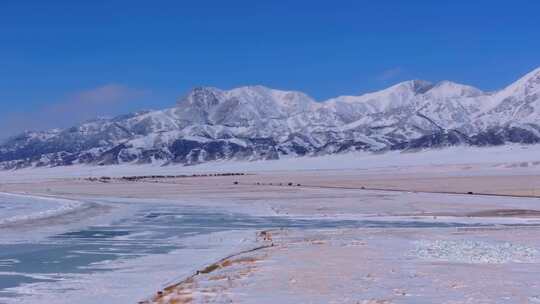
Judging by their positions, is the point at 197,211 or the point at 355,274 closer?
the point at 355,274

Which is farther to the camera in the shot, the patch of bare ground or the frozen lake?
the frozen lake

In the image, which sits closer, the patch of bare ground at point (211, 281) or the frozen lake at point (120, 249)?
the patch of bare ground at point (211, 281)

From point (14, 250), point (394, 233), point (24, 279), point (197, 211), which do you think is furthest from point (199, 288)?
point (197, 211)

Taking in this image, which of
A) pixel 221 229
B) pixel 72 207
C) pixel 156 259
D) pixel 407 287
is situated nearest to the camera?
pixel 407 287

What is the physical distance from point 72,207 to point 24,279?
3361 cm

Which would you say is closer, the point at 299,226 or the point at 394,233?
the point at 394,233

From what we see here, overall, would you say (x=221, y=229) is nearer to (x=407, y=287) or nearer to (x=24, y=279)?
(x=24, y=279)

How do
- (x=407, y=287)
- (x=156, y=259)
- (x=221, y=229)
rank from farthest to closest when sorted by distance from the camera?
(x=221, y=229)
(x=156, y=259)
(x=407, y=287)

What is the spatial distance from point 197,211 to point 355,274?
31012 millimetres

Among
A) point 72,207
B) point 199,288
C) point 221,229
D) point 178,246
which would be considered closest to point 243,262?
point 199,288

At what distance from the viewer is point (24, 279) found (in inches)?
734

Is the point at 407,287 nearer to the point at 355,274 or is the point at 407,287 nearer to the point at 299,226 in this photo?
the point at 355,274

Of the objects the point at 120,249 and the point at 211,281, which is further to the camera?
the point at 120,249

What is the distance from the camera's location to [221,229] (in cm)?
3431
